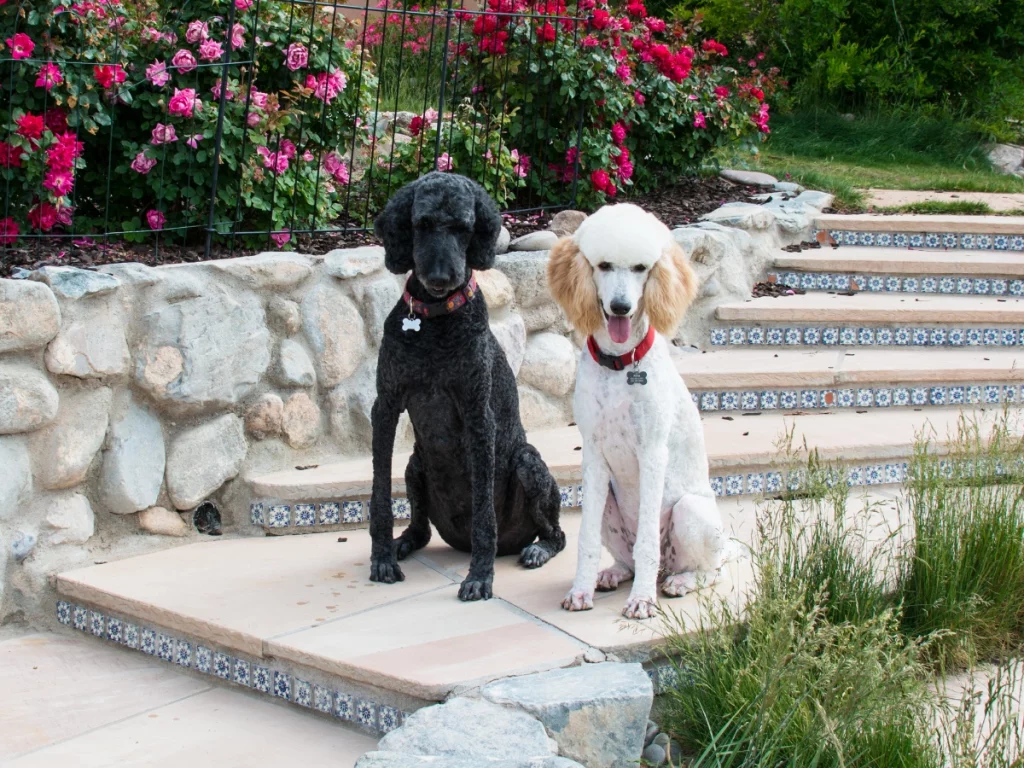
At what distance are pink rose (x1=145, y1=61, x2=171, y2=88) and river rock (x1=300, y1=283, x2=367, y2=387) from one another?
3.36ft

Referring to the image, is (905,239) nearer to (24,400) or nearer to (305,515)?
(305,515)

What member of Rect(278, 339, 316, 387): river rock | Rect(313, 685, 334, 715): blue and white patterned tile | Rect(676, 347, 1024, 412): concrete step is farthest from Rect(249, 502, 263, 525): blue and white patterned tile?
Rect(676, 347, 1024, 412): concrete step

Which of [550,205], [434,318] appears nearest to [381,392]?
[434,318]

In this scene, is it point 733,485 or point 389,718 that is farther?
point 733,485

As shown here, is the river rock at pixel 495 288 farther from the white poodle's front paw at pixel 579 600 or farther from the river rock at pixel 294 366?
the white poodle's front paw at pixel 579 600

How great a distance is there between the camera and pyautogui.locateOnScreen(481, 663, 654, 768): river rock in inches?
119

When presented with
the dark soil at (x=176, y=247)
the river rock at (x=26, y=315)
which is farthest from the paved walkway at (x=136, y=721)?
the dark soil at (x=176, y=247)

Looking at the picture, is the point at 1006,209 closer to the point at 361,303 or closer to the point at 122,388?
the point at 361,303

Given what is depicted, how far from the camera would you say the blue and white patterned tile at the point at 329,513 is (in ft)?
14.8

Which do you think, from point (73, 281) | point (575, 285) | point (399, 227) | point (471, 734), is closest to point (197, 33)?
point (73, 281)

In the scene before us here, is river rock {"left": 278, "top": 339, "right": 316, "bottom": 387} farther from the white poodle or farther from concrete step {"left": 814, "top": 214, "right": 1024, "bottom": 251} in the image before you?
concrete step {"left": 814, "top": 214, "right": 1024, "bottom": 251}

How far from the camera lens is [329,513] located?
454cm

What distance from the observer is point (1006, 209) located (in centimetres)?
781

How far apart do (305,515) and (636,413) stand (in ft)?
Answer: 5.20
